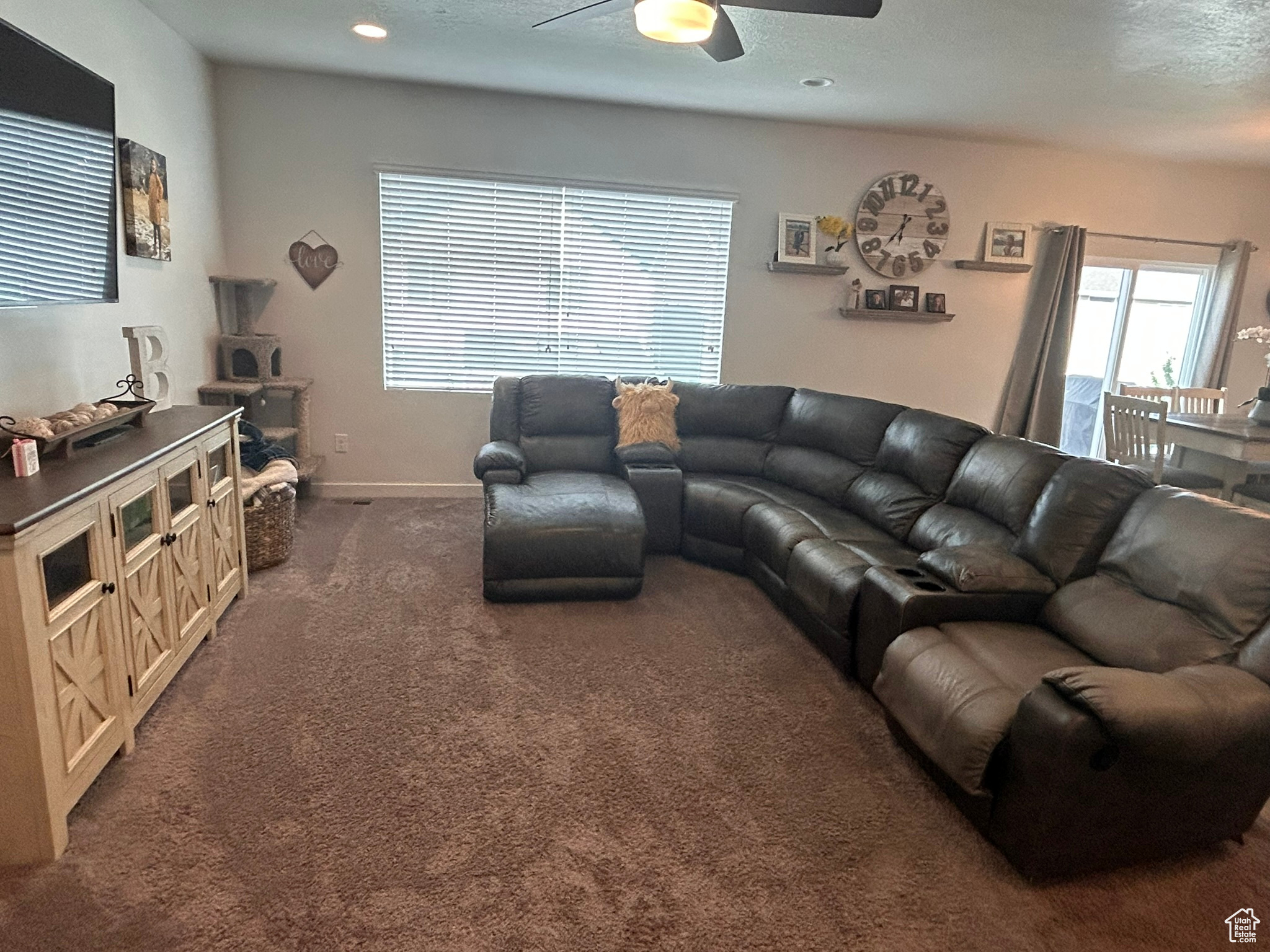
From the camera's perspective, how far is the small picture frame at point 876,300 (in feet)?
17.2

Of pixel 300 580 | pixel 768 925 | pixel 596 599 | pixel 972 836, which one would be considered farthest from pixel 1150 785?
pixel 300 580

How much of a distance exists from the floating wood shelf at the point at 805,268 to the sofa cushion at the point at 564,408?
5.47 ft

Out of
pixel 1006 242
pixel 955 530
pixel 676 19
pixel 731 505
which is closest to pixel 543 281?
pixel 731 505

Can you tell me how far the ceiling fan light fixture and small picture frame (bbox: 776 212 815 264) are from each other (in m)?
2.90

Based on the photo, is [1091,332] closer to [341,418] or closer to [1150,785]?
[1150,785]

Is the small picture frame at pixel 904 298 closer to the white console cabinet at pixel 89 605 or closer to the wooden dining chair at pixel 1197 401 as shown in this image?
the wooden dining chair at pixel 1197 401

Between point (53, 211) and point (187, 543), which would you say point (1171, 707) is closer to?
point (187, 543)

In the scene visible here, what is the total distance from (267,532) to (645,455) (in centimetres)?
198

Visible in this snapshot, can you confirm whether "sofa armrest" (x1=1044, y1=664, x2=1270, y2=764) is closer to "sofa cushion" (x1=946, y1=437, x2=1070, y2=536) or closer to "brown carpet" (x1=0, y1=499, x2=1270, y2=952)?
"brown carpet" (x1=0, y1=499, x2=1270, y2=952)

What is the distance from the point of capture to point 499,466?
3795 millimetres

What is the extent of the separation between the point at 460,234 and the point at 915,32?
113 inches

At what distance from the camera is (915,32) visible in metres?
3.21

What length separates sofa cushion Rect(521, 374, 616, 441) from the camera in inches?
168

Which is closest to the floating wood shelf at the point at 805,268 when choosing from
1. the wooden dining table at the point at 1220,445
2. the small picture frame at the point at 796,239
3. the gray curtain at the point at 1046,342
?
the small picture frame at the point at 796,239
